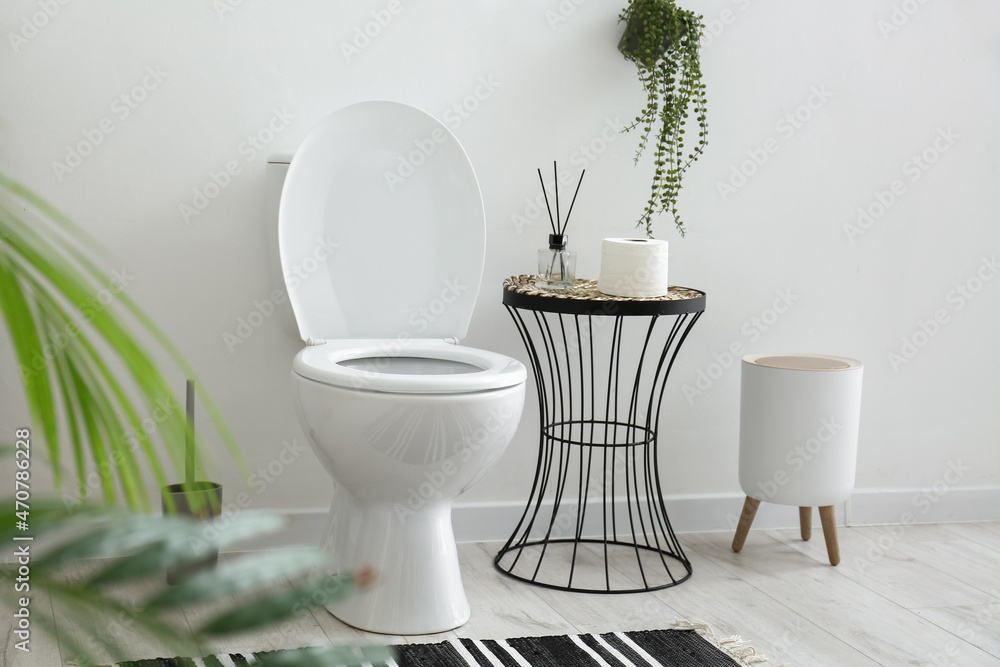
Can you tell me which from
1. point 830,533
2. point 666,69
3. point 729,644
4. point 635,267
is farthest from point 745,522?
point 666,69

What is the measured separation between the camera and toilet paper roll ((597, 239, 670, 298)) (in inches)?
74.0

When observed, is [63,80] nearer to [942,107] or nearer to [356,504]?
[356,504]

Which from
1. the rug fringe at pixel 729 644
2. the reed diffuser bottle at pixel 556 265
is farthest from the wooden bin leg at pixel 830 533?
the reed diffuser bottle at pixel 556 265

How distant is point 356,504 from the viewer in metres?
1.76

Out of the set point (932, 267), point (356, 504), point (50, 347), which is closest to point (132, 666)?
point (50, 347)

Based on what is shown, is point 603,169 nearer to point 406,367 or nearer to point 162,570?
point 406,367

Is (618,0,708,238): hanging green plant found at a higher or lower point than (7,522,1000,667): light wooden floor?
higher

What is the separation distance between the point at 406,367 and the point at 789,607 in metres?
0.90

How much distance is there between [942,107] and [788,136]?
0.43m

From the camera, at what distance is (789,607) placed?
1.88 metres

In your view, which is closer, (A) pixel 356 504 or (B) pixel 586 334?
(A) pixel 356 504

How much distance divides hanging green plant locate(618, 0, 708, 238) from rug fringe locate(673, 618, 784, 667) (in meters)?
0.84

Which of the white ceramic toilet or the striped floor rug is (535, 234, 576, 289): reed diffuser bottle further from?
the striped floor rug

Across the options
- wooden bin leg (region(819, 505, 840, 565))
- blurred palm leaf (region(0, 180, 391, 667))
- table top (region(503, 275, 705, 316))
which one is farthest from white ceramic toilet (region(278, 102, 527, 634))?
blurred palm leaf (region(0, 180, 391, 667))
